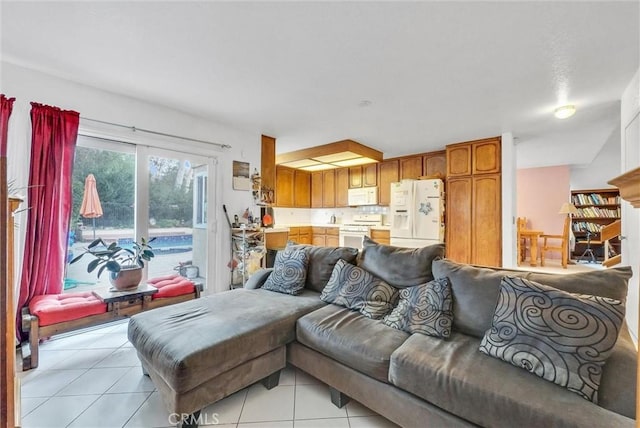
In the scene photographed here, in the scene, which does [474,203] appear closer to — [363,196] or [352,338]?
[363,196]

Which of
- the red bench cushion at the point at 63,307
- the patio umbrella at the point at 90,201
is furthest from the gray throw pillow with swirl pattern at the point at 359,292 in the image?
the patio umbrella at the point at 90,201

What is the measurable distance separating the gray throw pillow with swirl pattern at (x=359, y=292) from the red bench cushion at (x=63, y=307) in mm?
1883

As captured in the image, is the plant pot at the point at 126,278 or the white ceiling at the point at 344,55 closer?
the white ceiling at the point at 344,55

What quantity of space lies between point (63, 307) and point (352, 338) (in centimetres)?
226

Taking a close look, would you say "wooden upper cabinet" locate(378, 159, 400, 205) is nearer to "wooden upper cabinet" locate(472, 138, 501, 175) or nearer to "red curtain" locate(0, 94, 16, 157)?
→ "wooden upper cabinet" locate(472, 138, 501, 175)

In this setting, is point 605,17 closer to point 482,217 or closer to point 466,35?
point 466,35

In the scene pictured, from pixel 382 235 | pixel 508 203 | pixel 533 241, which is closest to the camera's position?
pixel 508 203

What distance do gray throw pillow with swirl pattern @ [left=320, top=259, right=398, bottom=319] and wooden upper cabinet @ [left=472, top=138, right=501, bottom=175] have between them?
3.10 meters

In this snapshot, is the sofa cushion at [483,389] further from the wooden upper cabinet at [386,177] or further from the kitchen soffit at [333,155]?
the wooden upper cabinet at [386,177]

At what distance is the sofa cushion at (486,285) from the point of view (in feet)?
4.30

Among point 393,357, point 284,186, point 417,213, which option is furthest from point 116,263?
point 417,213

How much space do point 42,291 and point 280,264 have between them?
2.08 meters

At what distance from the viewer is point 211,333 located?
155 cm

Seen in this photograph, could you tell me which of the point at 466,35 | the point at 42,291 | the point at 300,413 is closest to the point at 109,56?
the point at 42,291
